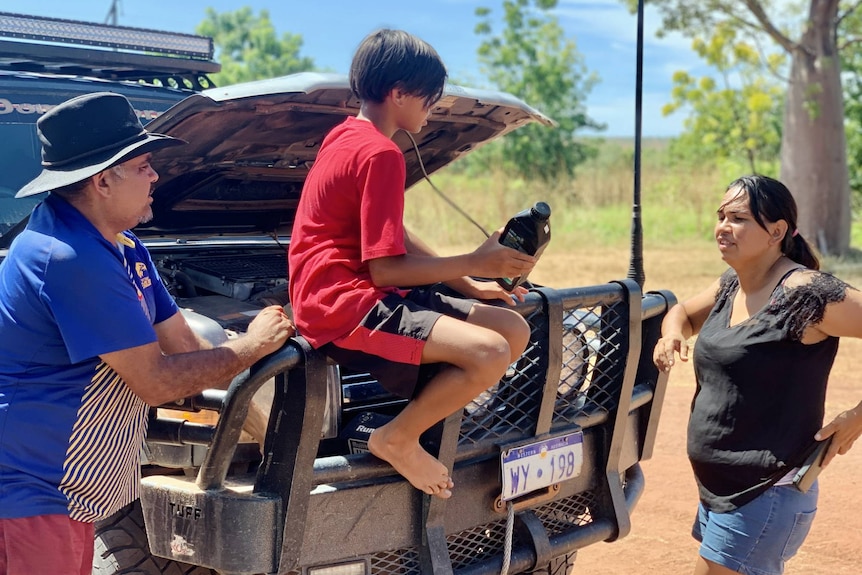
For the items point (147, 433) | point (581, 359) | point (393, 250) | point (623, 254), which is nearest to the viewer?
point (393, 250)

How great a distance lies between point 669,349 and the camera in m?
3.34

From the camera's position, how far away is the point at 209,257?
439cm

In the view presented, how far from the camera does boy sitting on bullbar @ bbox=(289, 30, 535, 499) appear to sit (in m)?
2.63

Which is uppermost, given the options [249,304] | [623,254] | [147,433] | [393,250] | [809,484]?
[393,250]

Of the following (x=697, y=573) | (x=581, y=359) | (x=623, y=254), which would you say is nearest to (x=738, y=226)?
(x=581, y=359)

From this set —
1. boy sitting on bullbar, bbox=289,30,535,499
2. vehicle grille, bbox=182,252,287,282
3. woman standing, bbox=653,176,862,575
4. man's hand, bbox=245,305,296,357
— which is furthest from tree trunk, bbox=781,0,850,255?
man's hand, bbox=245,305,296,357

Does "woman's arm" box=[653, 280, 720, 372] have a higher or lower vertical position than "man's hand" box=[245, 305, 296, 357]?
lower

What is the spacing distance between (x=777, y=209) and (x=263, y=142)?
1919 millimetres

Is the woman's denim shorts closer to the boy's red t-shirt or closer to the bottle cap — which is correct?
the bottle cap

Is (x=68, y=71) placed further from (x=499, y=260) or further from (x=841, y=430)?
(x=841, y=430)

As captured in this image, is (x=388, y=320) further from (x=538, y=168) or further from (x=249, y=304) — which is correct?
(x=538, y=168)

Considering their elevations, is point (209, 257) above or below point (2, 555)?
above

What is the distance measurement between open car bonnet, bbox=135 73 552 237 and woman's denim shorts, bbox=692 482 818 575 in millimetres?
1702

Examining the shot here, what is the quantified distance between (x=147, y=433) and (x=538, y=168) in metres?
26.0
